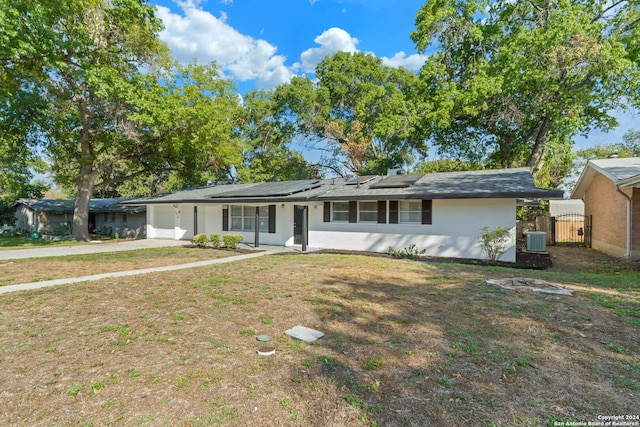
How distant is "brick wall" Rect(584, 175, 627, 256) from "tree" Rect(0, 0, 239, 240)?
2012 centimetres

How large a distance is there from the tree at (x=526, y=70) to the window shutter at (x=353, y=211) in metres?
8.86

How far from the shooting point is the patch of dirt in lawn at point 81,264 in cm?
859

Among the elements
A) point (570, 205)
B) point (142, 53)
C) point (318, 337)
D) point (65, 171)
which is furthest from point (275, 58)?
point (570, 205)

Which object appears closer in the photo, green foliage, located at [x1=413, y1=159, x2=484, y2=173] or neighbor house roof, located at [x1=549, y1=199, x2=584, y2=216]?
neighbor house roof, located at [x1=549, y1=199, x2=584, y2=216]

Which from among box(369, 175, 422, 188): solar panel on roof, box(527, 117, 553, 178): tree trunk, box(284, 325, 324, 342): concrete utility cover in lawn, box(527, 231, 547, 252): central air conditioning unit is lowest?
box(284, 325, 324, 342): concrete utility cover in lawn

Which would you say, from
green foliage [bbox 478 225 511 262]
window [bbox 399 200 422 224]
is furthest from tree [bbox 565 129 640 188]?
window [bbox 399 200 422 224]

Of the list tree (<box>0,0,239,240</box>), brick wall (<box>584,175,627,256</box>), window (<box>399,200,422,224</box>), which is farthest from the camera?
tree (<box>0,0,239,240</box>)

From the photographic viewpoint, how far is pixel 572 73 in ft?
51.4

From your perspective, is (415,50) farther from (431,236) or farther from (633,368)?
(633,368)

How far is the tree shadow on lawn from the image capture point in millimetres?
2764

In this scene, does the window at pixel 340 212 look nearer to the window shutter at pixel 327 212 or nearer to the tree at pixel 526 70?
the window shutter at pixel 327 212

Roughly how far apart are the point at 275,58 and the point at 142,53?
9394mm

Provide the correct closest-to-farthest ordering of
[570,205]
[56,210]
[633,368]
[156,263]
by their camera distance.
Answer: [633,368] → [156,263] → [56,210] → [570,205]

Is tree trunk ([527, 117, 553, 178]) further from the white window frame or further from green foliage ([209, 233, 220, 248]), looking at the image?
green foliage ([209, 233, 220, 248])
